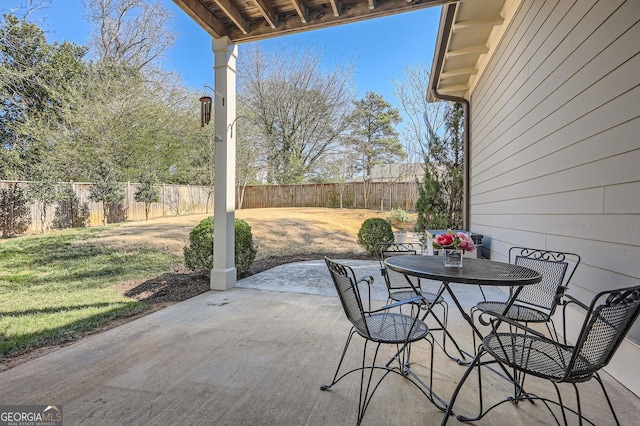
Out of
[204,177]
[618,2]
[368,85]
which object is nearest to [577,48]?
[618,2]

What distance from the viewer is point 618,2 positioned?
1.73m

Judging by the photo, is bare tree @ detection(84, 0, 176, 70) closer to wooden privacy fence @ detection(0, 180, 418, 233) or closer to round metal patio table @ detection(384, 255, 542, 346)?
wooden privacy fence @ detection(0, 180, 418, 233)

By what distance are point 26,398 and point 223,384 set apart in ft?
3.38

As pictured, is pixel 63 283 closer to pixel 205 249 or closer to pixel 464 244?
pixel 205 249

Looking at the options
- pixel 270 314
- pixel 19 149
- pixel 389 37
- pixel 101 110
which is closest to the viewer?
pixel 270 314

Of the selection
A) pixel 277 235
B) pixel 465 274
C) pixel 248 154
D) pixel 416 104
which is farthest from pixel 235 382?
pixel 248 154

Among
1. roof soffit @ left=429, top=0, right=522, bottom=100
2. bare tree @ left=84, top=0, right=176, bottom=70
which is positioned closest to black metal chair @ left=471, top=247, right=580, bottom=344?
roof soffit @ left=429, top=0, right=522, bottom=100

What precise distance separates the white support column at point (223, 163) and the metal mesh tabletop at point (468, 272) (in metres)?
2.35

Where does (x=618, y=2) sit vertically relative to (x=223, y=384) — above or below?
above

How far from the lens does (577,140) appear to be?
2.14 metres

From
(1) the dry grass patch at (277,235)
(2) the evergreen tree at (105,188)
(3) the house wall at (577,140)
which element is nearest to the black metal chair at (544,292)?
(3) the house wall at (577,140)

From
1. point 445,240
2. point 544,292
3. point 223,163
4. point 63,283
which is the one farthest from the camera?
point 63,283

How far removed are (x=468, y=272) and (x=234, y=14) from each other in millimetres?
3393

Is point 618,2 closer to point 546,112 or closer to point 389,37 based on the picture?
point 546,112
